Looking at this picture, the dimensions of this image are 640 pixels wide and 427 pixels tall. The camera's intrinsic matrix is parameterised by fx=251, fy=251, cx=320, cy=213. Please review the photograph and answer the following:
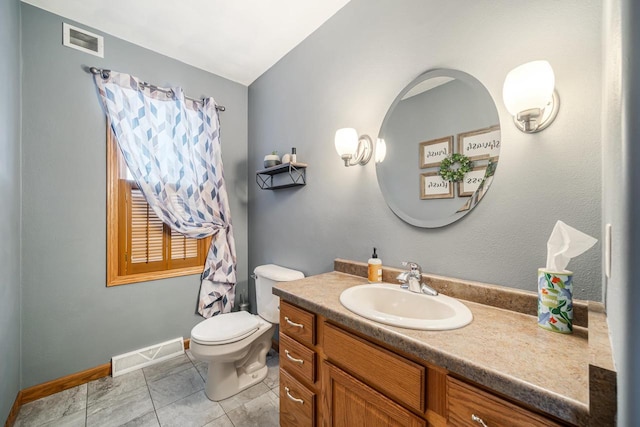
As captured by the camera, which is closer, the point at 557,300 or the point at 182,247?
the point at 557,300

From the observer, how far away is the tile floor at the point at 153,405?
149 cm

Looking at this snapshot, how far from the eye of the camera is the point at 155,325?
2.13 meters

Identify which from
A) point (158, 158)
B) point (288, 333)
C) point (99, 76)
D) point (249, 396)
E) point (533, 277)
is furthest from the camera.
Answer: point (158, 158)

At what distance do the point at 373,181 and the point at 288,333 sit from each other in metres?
0.95

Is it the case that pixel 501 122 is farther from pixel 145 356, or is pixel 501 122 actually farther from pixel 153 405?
pixel 145 356

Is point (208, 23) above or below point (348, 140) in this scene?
above

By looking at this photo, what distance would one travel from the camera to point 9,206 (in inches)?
56.3

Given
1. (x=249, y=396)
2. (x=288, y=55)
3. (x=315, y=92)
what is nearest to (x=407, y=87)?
(x=315, y=92)

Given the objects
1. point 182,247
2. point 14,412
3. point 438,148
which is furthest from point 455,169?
point 14,412

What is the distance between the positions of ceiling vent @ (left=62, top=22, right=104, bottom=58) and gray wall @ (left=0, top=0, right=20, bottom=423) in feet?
0.72

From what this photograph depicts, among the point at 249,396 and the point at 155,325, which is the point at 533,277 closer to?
the point at 249,396

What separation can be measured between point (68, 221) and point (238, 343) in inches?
59.1

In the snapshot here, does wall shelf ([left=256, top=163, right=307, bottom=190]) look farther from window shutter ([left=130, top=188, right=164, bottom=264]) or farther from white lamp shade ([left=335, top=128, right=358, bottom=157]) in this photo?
window shutter ([left=130, top=188, right=164, bottom=264])

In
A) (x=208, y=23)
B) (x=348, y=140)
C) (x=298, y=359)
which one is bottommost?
(x=298, y=359)
